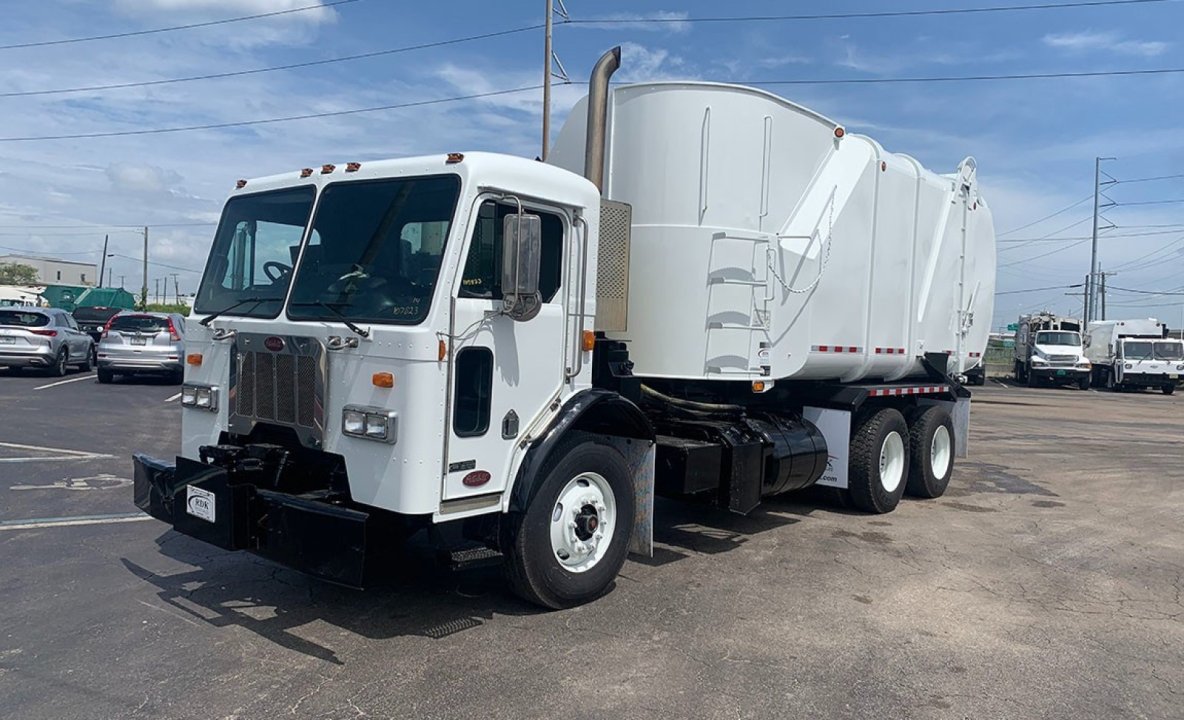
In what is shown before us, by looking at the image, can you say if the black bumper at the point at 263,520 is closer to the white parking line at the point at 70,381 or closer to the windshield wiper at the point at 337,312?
the windshield wiper at the point at 337,312

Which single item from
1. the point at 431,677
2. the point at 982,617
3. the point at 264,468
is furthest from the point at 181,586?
the point at 982,617

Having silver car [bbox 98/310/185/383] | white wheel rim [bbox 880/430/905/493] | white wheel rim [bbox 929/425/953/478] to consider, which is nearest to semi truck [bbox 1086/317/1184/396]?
white wheel rim [bbox 929/425/953/478]

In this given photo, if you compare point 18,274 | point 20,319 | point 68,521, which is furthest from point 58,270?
point 68,521

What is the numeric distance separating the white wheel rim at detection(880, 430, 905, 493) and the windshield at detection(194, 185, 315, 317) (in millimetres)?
6128

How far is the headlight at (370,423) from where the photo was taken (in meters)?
4.66

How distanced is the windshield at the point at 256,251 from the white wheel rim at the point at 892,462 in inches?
241

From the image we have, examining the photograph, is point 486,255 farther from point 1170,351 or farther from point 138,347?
point 1170,351

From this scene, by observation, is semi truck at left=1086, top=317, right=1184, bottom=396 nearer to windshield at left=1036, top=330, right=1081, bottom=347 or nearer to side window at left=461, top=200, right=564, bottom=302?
windshield at left=1036, top=330, right=1081, bottom=347

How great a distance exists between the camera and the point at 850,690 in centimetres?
457

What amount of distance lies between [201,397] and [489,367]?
1985 millimetres

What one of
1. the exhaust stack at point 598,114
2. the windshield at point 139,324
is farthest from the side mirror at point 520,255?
the windshield at point 139,324

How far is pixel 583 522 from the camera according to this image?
18.8ft

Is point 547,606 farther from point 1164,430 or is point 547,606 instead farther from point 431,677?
point 1164,430

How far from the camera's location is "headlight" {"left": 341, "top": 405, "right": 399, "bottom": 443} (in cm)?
466
